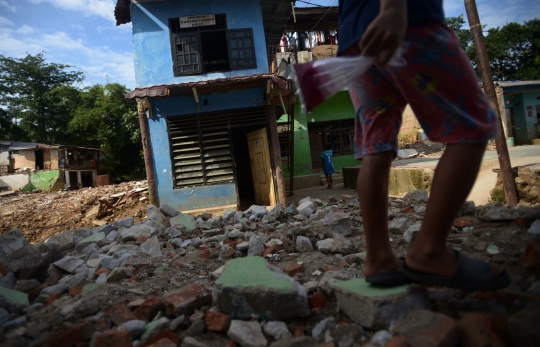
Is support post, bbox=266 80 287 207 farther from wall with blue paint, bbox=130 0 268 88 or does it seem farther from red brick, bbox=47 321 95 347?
red brick, bbox=47 321 95 347

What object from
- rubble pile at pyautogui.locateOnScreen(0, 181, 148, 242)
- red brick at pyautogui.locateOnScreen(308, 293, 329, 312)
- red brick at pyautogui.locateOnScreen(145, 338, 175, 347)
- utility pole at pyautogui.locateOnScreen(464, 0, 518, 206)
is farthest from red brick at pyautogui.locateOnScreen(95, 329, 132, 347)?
rubble pile at pyautogui.locateOnScreen(0, 181, 148, 242)

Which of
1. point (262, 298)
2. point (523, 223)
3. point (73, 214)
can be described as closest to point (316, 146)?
point (73, 214)

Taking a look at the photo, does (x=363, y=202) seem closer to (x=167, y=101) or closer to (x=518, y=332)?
(x=518, y=332)

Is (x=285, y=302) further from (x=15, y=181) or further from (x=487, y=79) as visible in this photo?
(x=15, y=181)

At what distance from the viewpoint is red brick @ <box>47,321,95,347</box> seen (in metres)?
1.27

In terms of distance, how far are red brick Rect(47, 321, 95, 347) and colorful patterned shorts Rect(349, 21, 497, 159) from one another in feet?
4.56

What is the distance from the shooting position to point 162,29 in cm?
749

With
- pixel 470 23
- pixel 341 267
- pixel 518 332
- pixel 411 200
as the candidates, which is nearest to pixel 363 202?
pixel 518 332

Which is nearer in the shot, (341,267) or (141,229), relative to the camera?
(341,267)

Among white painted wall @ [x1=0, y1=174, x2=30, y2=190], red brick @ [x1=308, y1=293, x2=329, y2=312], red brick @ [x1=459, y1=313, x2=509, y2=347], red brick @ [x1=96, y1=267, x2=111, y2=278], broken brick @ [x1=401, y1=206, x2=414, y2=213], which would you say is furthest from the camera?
white painted wall @ [x1=0, y1=174, x2=30, y2=190]

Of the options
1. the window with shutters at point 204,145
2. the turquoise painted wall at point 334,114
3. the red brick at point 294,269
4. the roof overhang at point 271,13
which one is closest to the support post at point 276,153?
the window with shutters at point 204,145

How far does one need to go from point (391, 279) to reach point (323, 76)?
798 millimetres

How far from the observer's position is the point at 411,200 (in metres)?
4.56

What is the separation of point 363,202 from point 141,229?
4044 millimetres
